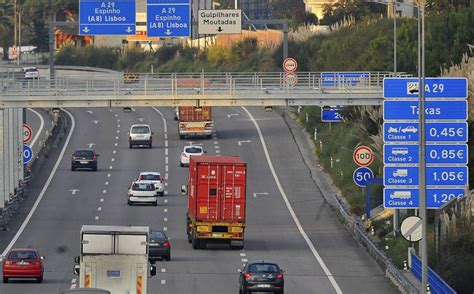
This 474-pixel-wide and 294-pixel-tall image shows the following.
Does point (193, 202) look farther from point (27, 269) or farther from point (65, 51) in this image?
point (65, 51)

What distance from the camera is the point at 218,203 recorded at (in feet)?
212

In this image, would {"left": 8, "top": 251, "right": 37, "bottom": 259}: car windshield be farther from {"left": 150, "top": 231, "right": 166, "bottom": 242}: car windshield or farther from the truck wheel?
the truck wheel

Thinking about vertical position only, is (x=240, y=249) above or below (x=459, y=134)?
below

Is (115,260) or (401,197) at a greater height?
(401,197)

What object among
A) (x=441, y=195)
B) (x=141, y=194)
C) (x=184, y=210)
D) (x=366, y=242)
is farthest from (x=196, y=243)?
(x=141, y=194)

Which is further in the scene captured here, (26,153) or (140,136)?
(140,136)

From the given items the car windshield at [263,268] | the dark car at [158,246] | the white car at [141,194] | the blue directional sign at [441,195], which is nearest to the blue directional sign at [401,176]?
the blue directional sign at [441,195]

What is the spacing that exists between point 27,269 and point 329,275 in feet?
35.7

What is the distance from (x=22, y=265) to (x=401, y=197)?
42.2 ft

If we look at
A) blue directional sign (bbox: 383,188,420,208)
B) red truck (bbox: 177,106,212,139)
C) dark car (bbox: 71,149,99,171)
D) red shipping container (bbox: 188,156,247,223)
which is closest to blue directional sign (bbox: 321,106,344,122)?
red truck (bbox: 177,106,212,139)

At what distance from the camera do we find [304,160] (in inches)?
3834

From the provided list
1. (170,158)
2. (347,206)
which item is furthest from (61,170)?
(347,206)

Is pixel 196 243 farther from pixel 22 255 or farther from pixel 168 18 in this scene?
pixel 168 18

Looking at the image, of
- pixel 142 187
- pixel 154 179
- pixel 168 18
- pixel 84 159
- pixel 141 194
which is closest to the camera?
pixel 141 194
